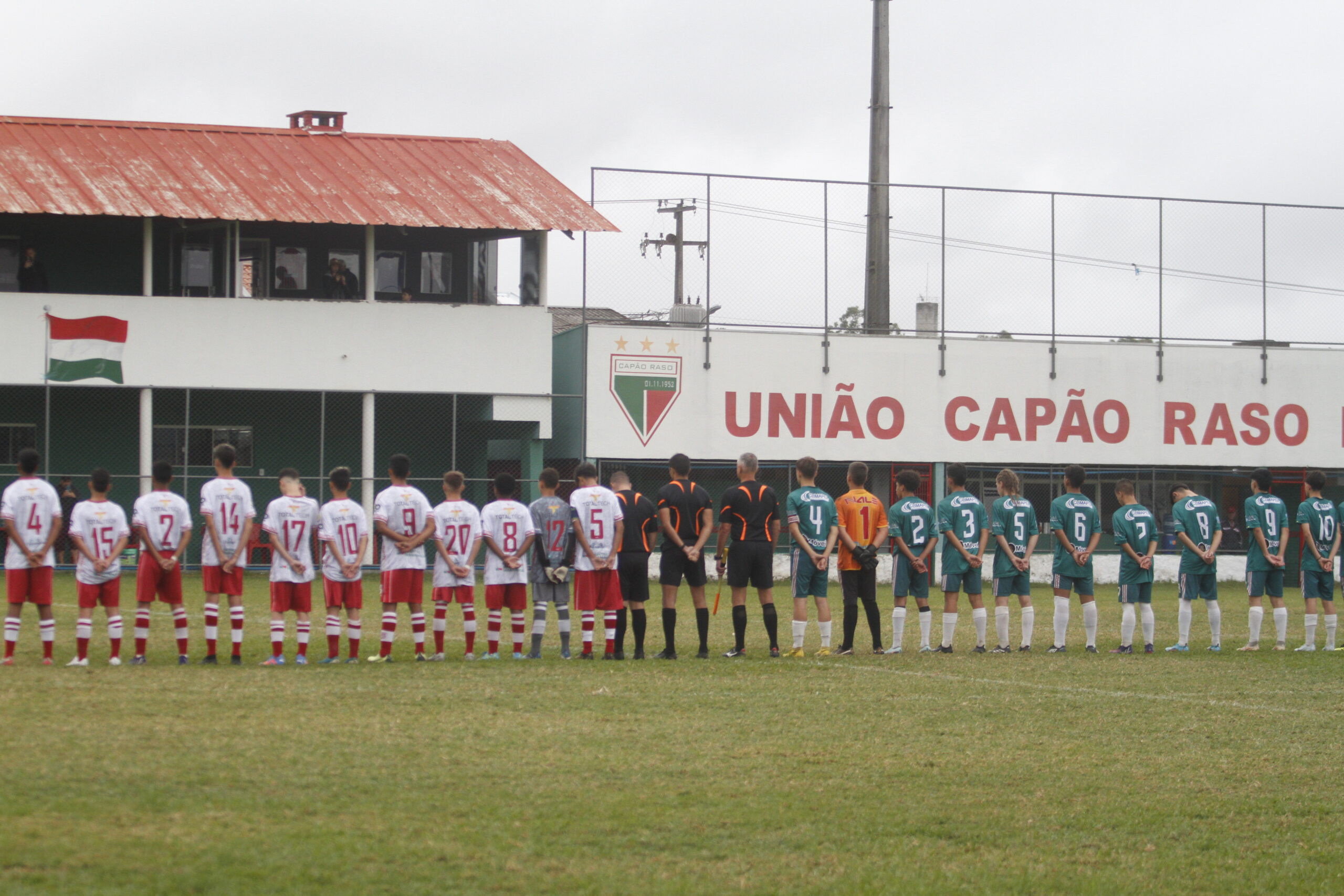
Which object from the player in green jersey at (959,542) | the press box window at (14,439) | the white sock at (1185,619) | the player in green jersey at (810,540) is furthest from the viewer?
the press box window at (14,439)

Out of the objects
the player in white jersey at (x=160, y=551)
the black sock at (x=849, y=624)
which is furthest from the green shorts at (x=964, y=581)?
the player in white jersey at (x=160, y=551)

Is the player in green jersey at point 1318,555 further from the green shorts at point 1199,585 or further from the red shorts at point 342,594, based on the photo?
the red shorts at point 342,594

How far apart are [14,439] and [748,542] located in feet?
68.0

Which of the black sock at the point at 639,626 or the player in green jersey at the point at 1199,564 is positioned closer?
the black sock at the point at 639,626

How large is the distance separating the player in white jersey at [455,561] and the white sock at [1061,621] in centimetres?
617

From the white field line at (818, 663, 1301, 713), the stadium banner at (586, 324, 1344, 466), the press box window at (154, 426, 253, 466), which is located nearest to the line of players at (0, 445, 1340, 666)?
the white field line at (818, 663, 1301, 713)

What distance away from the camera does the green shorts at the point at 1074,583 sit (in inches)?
590

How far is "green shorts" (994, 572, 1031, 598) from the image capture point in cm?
1494

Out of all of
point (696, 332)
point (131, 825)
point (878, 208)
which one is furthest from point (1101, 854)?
point (878, 208)

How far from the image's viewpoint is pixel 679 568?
13.7 meters

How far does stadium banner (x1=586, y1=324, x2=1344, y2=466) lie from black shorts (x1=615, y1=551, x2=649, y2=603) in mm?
14214

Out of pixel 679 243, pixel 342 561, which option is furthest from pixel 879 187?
pixel 342 561

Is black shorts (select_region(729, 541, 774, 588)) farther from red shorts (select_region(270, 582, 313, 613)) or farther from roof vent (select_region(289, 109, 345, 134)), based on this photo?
roof vent (select_region(289, 109, 345, 134))

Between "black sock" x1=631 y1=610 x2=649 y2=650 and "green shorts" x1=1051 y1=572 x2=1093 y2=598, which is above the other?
"green shorts" x1=1051 y1=572 x2=1093 y2=598
